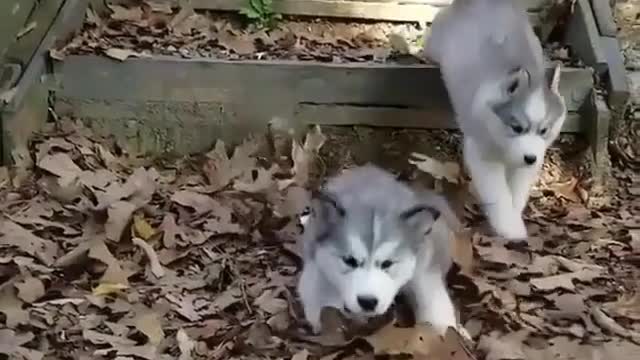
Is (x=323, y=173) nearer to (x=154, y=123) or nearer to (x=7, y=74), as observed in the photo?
(x=154, y=123)

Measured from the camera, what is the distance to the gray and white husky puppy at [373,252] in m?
4.27

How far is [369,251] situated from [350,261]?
7 cm

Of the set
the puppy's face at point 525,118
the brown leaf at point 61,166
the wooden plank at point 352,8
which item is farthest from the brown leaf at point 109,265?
the wooden plank at point 352,8

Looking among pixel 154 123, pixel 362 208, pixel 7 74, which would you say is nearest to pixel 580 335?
pixel 362 208

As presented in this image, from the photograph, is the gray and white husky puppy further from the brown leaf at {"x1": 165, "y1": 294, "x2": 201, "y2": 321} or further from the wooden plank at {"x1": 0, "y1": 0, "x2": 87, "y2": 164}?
the wooden plank at {"x1": 0, "y1": 0, "x2": 87, "y2": 164}

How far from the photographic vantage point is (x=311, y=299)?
455 centimetres

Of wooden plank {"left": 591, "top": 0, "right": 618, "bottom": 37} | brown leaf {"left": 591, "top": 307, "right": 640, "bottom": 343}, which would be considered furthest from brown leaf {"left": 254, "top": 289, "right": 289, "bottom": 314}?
wooden plank {"left": 591, "top": 0, "right": 618, "bottom": 37}

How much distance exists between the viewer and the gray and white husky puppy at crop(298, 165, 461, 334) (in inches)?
168

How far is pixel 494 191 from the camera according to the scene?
574cm

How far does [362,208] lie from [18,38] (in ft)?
8.20

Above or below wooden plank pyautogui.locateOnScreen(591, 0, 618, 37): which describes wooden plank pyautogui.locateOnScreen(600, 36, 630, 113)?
below

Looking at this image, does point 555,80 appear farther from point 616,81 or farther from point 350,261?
point 350,261

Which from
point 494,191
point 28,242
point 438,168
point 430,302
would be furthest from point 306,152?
point 430,302

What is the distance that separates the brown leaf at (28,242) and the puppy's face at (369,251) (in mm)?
1271
